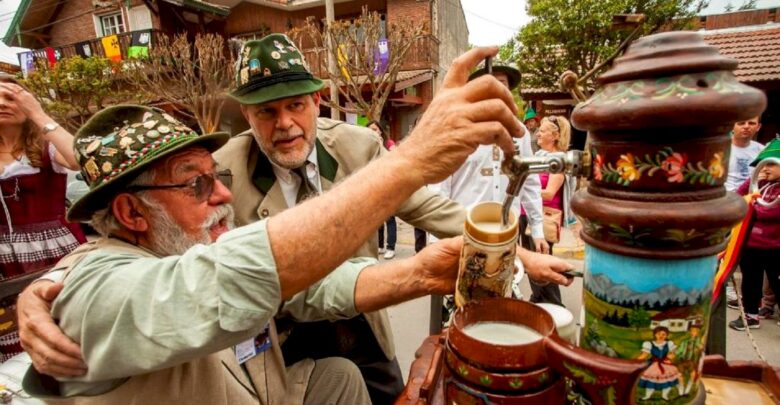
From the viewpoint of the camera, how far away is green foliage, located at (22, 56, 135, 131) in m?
12.3

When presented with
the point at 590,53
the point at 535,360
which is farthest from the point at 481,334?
the point at 590,53

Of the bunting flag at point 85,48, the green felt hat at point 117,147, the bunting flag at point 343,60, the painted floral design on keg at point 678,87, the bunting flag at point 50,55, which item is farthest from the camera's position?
the bunting flag at point 50,55

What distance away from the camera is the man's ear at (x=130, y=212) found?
1204mm

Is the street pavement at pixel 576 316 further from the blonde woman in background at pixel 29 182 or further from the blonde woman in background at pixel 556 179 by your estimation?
the blonde woman in background at pixel 29 182

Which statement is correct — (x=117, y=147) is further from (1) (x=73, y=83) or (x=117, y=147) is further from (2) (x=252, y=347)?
(1) (x=73, y=83)

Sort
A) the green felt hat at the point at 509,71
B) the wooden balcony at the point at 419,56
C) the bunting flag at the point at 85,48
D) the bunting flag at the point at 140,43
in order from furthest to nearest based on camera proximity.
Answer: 1. the bunting flag at the point at 85,48
2. the wooden balcony at the point at 419,56
3. the bunting flag at the point at 140,43
4. the green felt hat at the point at 509,71

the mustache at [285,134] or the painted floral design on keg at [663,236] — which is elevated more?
the mustache at [285,134]

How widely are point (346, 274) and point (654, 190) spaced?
104cm

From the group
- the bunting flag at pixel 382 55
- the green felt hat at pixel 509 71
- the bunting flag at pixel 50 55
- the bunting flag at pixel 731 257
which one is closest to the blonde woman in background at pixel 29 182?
the green felt hat at pixel 509 71

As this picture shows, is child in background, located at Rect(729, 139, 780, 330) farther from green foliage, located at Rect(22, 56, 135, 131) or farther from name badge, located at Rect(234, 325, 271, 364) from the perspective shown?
green foliage, located at Rect(22, 56, 135, 131)

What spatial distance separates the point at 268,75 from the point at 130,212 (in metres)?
0.96

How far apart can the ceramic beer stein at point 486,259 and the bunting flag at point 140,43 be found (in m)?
16.0

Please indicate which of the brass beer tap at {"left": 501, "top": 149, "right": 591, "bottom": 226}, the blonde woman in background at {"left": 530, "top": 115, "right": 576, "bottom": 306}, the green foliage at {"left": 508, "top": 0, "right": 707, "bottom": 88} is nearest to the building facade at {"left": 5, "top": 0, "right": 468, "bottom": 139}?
the green foliage at {"left": 508, "top": 0, "right": 707, "bottom": 88}

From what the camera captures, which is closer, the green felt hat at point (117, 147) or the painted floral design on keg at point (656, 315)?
the painted floral design on keg at point (656, 315)
